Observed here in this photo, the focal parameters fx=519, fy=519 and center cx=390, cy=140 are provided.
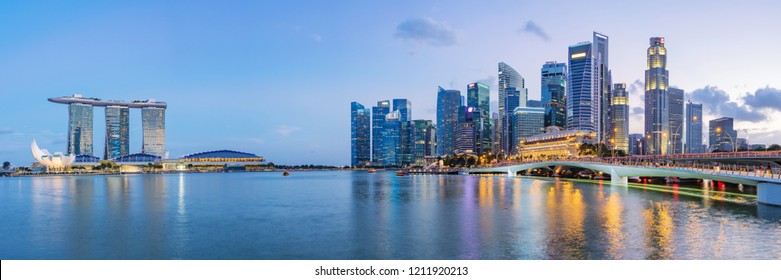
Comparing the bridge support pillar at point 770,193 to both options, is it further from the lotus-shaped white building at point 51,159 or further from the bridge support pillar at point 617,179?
the lotus-shaped white building at point 51,159

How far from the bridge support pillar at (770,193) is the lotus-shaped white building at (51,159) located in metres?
193

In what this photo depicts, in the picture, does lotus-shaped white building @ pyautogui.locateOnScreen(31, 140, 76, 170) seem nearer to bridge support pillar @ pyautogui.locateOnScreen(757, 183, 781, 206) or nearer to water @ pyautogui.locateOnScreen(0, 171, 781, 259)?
water @ pyautogui.locateOnScreen(0, 171, 781, 259)

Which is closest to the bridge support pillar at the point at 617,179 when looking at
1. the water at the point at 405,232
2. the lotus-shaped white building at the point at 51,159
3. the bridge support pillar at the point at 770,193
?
the water at the point at 405,232

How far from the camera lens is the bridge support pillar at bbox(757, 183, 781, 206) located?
1300 inches

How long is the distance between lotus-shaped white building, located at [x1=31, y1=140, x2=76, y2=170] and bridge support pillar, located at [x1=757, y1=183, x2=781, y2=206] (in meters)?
193

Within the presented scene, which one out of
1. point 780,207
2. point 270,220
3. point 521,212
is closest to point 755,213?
point 780,207

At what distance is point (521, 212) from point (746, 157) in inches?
1417

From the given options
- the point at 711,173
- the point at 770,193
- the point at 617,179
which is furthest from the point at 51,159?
the point at 770,193

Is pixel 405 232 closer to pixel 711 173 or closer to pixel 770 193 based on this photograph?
pixel 770 193

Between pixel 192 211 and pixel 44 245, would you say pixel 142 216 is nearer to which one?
pixel 192 211

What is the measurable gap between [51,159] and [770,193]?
19636 cm

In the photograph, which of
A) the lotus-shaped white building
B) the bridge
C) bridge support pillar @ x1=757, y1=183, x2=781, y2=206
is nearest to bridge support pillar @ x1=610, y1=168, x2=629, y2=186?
the bridge

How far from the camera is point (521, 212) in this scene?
33531 millimetres
